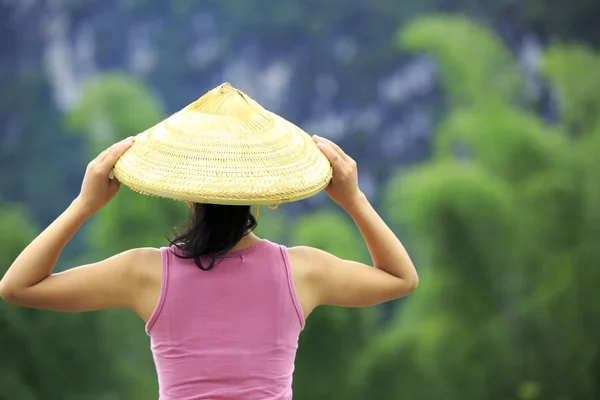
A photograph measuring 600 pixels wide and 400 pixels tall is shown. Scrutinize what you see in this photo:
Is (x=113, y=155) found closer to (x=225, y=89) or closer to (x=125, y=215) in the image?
(x=225, y=89)

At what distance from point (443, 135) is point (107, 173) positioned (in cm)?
326

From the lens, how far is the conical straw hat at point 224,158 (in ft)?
4.24

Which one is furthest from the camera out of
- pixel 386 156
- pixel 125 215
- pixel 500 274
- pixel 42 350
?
pixel 386 156

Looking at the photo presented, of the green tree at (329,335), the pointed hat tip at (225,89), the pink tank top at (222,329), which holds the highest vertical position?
the pointed hat tip at (225,89)

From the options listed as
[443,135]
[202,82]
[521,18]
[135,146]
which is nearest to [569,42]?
[521,18]

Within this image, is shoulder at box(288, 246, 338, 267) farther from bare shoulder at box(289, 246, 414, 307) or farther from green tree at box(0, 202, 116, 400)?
green tree at box(0, 202, 116, 400)

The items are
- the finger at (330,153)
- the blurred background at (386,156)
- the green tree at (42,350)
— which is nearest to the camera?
the finger at (330,153)

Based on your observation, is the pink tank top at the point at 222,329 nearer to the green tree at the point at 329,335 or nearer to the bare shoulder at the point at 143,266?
the bare shoulder at the point at 143,266

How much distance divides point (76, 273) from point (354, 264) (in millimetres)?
402

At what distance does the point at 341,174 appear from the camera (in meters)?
1.44

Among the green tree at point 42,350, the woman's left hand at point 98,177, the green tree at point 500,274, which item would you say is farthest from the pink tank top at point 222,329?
the green tree at point 500,274

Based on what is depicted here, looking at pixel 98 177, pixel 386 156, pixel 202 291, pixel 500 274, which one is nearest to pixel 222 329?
pixel 202 291

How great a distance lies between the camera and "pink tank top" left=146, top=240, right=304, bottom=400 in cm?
130

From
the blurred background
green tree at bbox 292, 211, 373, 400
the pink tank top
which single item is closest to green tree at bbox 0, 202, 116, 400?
the blurred background
